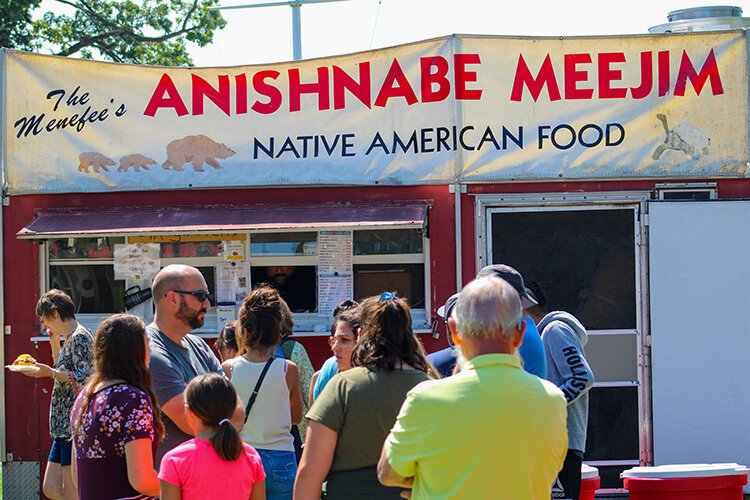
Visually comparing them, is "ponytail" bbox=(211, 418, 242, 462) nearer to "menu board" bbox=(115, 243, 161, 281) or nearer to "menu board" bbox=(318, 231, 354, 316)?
"menu board" bbox=(318, 231, 354, 316)

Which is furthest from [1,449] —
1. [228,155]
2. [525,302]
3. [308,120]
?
[525,302]

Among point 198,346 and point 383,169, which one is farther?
point 383,169

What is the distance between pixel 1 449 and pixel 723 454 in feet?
19.7

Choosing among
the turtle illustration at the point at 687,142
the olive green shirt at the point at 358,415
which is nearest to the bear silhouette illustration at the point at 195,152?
the turtle illustration at the point at 687,142

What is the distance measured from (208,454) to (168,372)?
659 millimetres

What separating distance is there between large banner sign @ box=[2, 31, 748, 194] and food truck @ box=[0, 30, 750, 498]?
0.06 feet

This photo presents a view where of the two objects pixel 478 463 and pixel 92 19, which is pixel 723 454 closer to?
pixel 478 463

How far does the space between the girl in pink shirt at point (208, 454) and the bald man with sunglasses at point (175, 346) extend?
458 millimetres

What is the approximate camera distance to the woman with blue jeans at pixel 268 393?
5090 millimetres

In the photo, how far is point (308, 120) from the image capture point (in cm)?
873

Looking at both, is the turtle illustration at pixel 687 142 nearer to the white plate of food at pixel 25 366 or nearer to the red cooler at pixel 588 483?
the red cooler at pixel 588 483

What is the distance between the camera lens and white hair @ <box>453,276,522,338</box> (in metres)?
3.20

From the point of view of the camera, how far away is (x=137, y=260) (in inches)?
344

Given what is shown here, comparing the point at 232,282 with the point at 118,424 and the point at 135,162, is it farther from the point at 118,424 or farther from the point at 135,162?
the point at 118,424
